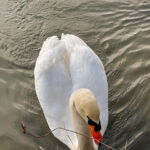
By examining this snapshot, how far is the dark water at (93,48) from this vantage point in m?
4.80

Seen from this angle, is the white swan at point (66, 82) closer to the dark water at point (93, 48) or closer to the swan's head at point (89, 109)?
the dark water at point (93, 48)

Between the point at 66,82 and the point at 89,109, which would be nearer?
the point at 89,109

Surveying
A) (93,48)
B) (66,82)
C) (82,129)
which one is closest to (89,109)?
(82,129)

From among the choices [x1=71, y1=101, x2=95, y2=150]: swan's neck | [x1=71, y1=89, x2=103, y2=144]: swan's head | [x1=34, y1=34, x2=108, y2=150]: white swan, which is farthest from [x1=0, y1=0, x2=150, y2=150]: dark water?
[x1=71, y1=89, x2=103, y2=144]: swan's head

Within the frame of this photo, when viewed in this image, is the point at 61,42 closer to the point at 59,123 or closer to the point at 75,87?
the point at 75,87

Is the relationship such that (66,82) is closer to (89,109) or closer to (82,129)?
(82,129)

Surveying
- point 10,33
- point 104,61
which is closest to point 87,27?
point 104,61

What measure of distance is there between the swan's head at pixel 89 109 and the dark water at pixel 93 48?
1.31 m

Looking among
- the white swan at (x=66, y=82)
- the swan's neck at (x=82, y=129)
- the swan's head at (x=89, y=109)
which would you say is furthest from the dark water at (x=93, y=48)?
the swan's head at (x=89, y=109)

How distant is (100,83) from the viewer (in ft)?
15.4

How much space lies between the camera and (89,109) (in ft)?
10.5

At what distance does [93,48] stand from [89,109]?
11.3 ft

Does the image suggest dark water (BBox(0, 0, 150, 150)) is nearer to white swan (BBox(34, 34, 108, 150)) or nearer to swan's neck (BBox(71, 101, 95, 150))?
white swan (BBox(34, 34, 108, 150))

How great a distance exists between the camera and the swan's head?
3.19 metres
